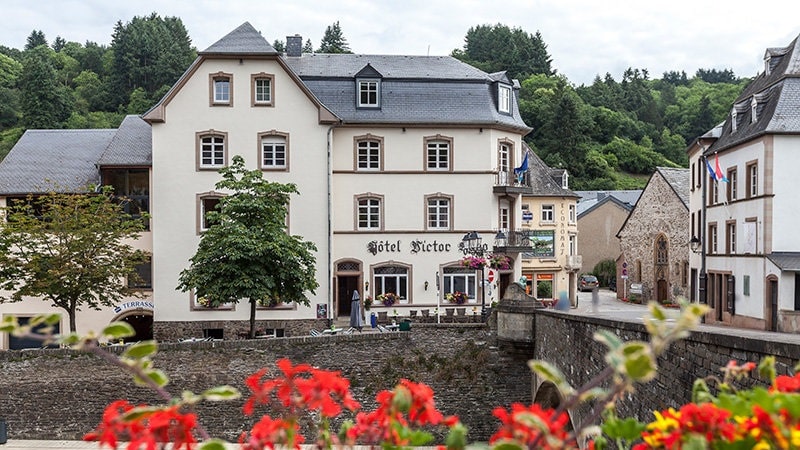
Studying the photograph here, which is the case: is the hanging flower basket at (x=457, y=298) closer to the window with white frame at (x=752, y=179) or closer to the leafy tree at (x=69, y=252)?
the window with white frame at (x=752, y=179)

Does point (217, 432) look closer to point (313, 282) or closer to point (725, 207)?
point (313, 282)

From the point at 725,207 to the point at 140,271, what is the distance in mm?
21827

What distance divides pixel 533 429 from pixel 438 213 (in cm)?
2922

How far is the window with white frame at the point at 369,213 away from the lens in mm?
31750

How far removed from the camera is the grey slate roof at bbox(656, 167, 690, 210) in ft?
149

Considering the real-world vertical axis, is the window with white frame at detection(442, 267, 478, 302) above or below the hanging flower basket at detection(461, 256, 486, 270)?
below

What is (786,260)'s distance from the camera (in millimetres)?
27625

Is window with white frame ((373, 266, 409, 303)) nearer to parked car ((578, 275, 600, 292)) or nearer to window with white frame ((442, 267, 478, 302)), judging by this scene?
window with white frame ((442, 267, 478, 302))

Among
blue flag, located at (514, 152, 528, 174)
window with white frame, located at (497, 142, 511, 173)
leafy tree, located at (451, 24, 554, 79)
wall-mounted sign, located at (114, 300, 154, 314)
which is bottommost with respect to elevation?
wall-mounted sign, located at (114, 300, 154, 314)

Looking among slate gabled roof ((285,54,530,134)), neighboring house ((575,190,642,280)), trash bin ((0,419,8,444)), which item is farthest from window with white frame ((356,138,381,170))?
neighboring house ((575,190,642,280))

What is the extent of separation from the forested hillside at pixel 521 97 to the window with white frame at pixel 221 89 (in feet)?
127

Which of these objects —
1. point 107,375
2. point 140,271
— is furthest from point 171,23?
point 107,375

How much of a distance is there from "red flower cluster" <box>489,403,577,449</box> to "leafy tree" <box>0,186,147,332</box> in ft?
88.0

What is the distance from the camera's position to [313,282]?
27203 millimetres
